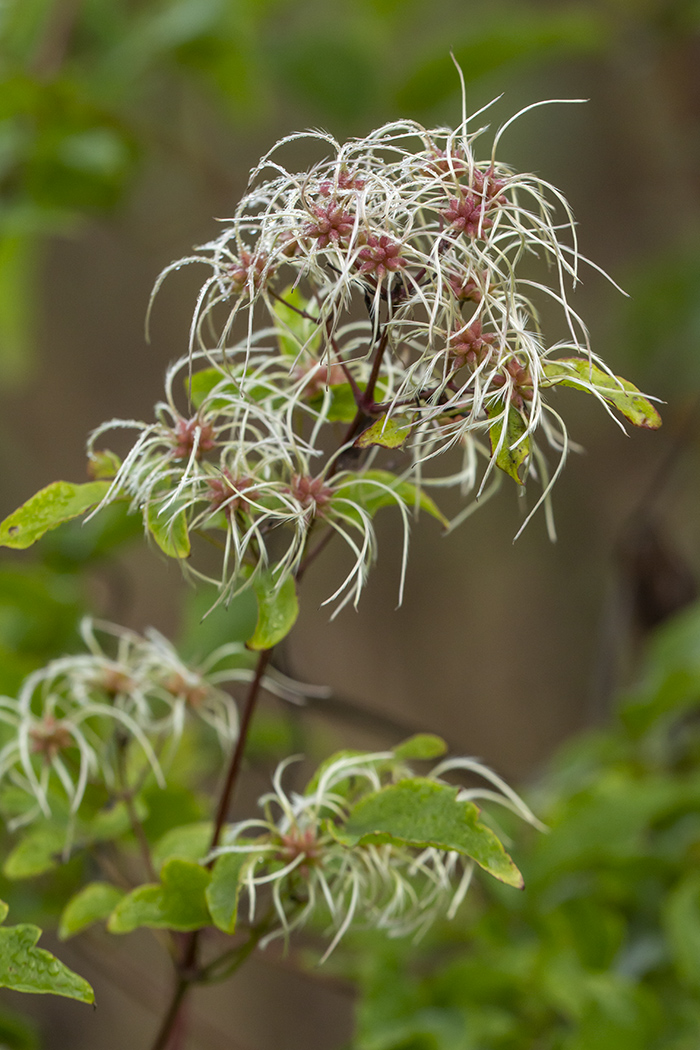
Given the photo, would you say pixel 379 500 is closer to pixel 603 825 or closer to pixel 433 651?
pixel 603 825

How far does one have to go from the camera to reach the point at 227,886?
12.3 inches

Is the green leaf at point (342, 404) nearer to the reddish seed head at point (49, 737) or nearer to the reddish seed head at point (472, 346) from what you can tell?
the reddish seed head at point (472, 346)

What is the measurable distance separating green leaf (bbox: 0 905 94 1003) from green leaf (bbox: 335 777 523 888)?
0.29 ft

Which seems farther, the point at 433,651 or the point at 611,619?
the point at 433,651

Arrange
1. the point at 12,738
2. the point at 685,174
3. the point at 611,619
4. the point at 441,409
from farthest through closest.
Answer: the point at 685,174 < the point at 611,619 < the point at 12,738 < the point at 441,409

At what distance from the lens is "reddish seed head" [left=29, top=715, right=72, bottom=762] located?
1.34 ft

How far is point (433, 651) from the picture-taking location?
4.73 ft

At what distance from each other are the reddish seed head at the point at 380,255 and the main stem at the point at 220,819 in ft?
0.40

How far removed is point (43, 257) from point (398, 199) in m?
1.25

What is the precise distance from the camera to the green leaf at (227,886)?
303 mm

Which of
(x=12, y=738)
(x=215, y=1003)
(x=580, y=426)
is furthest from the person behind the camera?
(x=580, y=426)

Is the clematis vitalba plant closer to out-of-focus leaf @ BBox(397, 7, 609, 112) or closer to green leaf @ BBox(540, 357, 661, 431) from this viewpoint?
green leaf @ BBox(540, 357, 661, 431)

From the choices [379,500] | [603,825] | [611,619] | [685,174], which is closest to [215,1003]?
[611,619]

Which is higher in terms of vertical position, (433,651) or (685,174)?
(685,174)
